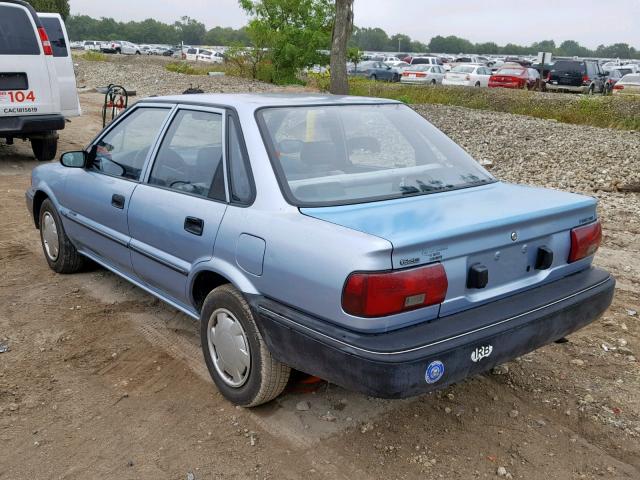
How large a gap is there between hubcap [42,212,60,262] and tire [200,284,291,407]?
7.98 feet

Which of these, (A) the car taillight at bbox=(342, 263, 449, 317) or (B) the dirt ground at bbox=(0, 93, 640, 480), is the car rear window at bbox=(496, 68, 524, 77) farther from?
(A) the car taillight at bbox=(342, 263, 449, 317)

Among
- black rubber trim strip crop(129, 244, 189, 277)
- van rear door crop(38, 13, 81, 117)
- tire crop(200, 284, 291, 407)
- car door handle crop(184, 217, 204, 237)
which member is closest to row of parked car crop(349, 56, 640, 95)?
van rear door crop(38, 13, 81, 117)

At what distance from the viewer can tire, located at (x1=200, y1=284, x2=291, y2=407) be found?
321cm

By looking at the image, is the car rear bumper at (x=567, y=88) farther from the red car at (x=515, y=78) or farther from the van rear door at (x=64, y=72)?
the van rear door at (x=64, y=72)

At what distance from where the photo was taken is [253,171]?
10.8ft

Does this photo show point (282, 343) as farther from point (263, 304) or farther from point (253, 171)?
point (253, 171)

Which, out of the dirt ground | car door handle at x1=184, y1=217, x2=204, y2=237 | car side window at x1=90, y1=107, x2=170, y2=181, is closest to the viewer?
the dirt ground

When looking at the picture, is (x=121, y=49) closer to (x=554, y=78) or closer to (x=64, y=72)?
(x=554, y=78)

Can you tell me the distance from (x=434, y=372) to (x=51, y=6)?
5891 centimetres

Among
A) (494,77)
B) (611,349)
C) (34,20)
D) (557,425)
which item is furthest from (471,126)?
(494,77)

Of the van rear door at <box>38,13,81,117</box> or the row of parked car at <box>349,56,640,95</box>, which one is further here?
the row of parked car at <box>349,56,640,95</box>

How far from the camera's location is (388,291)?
2658 mm

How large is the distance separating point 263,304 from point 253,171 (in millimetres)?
Answer: 698

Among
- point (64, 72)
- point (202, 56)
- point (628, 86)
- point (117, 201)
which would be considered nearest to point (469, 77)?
point (628, 86)
